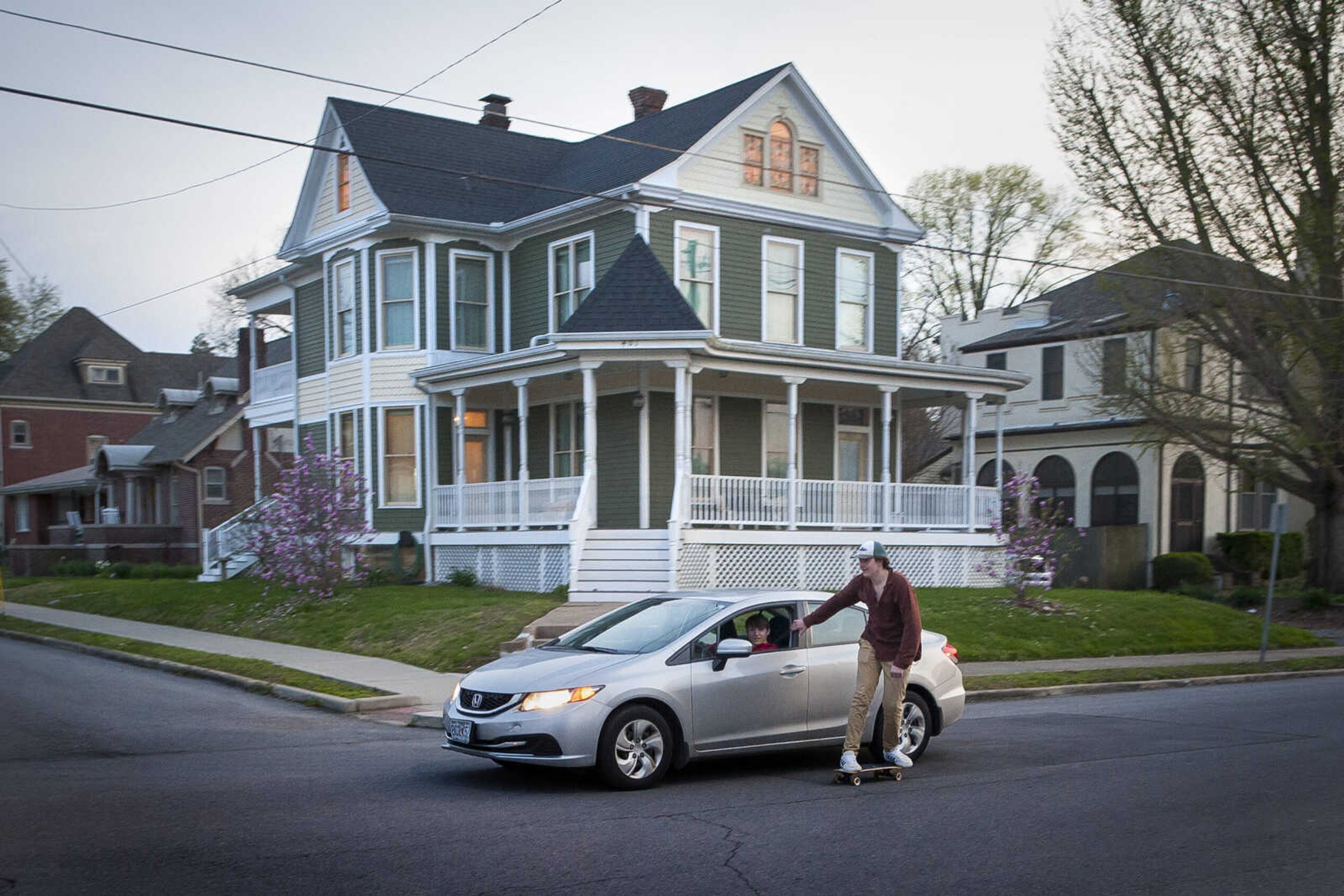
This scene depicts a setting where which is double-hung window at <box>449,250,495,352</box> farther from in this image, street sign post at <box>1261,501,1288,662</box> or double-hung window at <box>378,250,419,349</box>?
street sign post at <box>1261,501,1288,662</box>

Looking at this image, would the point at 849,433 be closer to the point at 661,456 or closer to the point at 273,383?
the point at 661,456

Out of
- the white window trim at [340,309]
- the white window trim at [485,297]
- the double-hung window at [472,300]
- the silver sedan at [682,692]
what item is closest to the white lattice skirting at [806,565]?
the white window trim at [485,297]

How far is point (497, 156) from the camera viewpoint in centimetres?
3064

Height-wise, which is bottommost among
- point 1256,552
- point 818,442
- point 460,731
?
point 1256,552

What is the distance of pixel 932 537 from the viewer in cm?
2575

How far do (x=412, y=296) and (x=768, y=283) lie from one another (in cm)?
760

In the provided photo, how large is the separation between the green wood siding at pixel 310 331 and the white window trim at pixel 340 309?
773 mm

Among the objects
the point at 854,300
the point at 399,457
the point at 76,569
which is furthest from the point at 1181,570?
the point at 76,569

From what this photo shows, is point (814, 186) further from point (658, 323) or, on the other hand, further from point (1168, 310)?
point (1168, 310)

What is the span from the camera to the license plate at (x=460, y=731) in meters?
9.16

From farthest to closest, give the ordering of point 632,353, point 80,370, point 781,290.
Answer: point 80,370, point 781,290, point 632,353

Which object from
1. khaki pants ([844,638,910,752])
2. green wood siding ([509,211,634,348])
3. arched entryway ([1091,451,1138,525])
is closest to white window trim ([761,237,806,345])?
green wood siding ([509,211,634,348])

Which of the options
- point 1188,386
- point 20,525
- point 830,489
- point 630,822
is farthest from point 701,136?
point 20,525

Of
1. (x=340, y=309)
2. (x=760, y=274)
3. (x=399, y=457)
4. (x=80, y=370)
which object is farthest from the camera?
(x=80, y=370)
